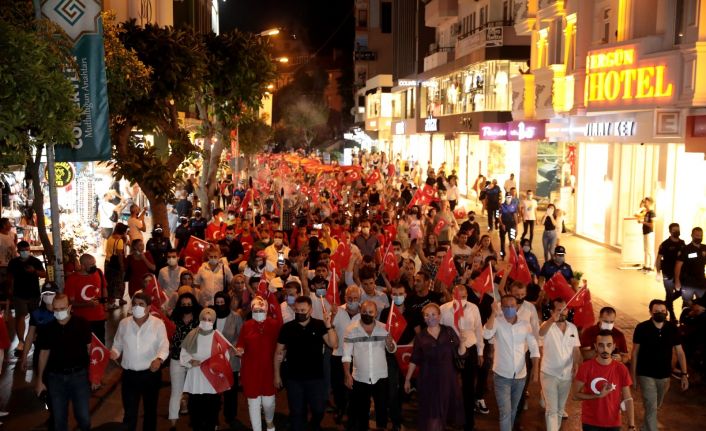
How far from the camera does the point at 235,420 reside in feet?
31.9

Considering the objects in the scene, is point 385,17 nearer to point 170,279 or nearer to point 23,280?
point 23,280

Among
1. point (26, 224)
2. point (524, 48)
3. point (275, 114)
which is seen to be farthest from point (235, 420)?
point (275, 114)

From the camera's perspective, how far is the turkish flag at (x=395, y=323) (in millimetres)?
9188

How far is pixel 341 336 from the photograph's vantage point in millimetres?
9289

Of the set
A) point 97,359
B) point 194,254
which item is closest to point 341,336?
point 97,359

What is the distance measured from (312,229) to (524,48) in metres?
20.0

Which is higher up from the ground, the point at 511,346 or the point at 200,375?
the point at 511,346

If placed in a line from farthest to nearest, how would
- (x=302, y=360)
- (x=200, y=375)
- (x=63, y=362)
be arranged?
(x=200, y=375)
(x=302, y=360)
(x=63, y=362)

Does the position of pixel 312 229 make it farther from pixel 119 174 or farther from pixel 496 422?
pixel 496 422

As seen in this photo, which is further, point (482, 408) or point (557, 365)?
point (482, 408)

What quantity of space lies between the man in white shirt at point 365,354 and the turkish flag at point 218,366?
117 centimetres

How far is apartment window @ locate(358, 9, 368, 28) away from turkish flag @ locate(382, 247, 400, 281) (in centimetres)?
8302

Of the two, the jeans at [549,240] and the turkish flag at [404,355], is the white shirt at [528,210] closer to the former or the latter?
the jeans at [549,240]

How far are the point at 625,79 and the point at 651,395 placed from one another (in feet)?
37.5
